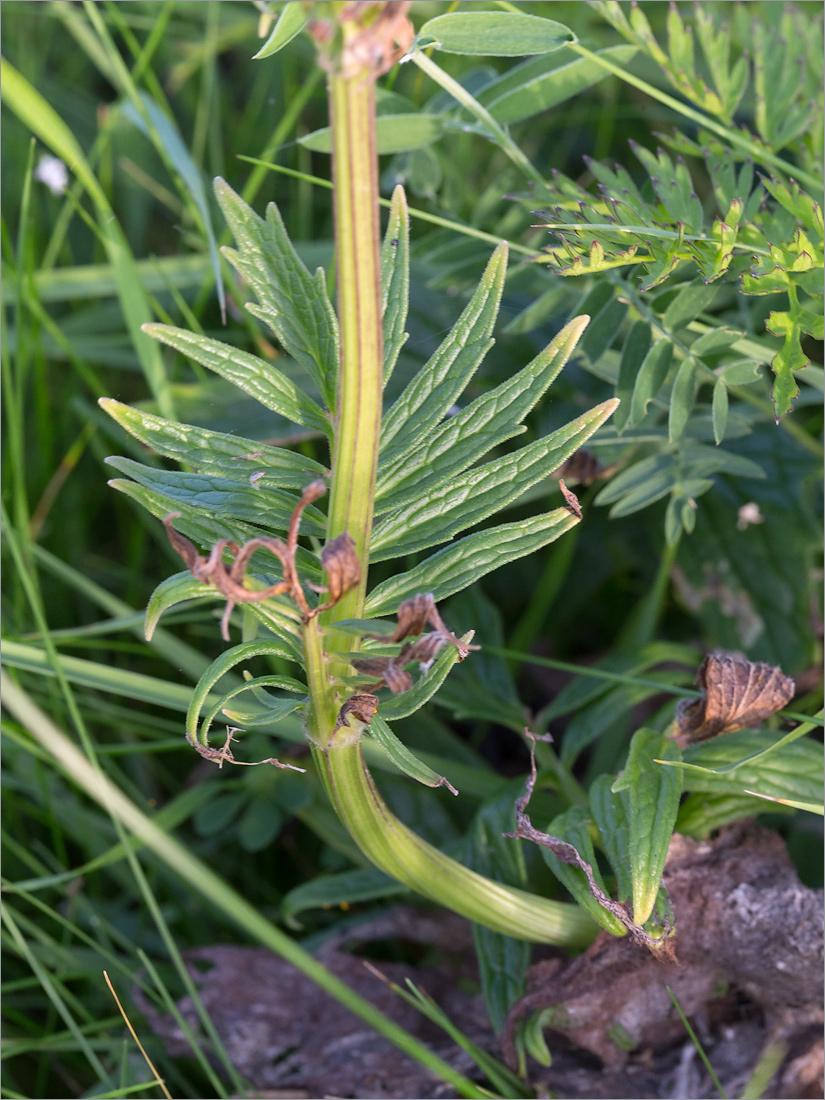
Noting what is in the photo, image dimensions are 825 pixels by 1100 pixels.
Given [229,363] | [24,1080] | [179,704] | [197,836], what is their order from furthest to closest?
[197,836]
[24,1080]
[179,704]
[229,363]

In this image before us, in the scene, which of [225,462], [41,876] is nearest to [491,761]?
[41,876]

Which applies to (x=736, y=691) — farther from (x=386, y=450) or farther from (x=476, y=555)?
(x=386, y=450)

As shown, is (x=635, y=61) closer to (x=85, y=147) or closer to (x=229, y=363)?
(x=85, y=147)

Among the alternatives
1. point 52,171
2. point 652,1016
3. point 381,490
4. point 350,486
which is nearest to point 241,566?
point 350,486

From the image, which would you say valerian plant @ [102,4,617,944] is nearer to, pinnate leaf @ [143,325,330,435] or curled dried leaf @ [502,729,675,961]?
pinnate leaf @ [143,325,330,435]

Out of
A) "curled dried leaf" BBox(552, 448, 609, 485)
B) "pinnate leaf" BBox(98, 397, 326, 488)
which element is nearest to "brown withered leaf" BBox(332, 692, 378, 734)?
"pinnate leaf" BBox(98, 397, 326, 488)
